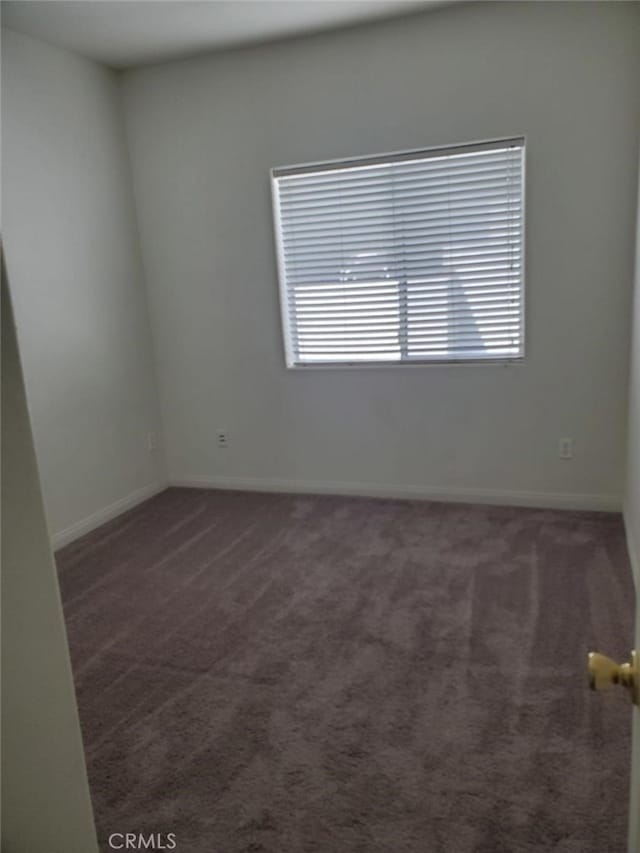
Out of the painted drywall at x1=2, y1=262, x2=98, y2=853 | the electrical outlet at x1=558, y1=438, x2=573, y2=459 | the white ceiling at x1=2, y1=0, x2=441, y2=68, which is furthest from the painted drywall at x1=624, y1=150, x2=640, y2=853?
the painted drywall at x1=2, y1=262, x2=98, y2=853

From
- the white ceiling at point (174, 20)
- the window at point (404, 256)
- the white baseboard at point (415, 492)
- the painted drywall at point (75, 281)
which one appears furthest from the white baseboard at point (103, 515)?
the white ceiling at point (174, 20)

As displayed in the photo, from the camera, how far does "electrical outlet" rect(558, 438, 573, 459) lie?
11.9 ft

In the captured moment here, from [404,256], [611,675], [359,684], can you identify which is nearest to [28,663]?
[611,675]

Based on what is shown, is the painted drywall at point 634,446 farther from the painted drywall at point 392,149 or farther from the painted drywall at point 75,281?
the painted drywall at point 75,281

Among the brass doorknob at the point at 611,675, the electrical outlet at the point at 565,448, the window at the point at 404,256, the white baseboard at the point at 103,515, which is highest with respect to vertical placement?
the window at the point at 404,256

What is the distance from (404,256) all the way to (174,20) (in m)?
1.77

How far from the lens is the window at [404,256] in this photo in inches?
140

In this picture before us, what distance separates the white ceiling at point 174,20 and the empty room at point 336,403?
0.03m

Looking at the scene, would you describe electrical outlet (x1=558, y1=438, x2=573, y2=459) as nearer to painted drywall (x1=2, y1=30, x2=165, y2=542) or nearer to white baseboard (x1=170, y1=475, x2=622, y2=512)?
white baseboard (x1=170, y1=475, x2=622, y2=512)

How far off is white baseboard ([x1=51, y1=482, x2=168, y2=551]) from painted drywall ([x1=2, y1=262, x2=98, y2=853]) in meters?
2.86

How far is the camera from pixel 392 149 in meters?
3.65

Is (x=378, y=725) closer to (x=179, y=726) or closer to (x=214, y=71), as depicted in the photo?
(x=179, y=726)

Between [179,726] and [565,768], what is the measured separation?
119 centimetres

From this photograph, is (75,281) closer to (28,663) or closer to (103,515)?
Result: (103,515)
